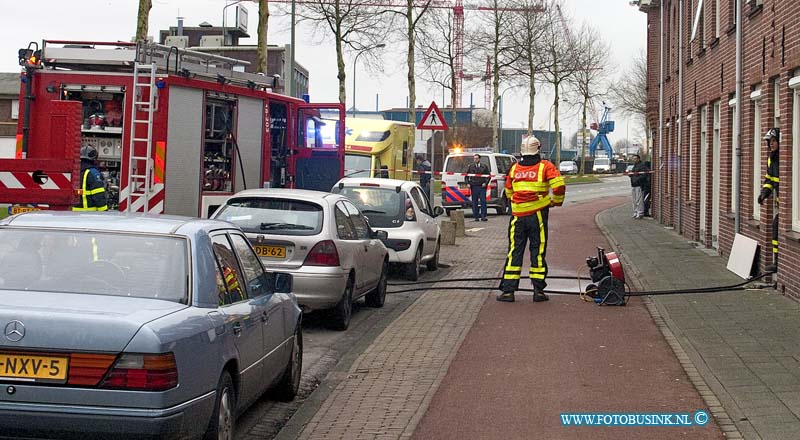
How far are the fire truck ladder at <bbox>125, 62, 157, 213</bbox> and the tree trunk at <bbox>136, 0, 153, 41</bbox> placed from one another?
5416mm

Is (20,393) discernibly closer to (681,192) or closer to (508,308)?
(508,308)

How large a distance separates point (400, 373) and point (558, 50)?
46374mm

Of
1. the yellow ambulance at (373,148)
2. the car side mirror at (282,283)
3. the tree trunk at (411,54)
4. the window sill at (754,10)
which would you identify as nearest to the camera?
the car side mirror at (282,283)

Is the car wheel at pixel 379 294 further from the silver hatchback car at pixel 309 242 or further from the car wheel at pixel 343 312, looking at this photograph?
the car wheel at pixel 343 312

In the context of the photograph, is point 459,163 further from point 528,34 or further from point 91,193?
point 91,193

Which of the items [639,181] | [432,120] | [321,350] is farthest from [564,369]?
[639,181]

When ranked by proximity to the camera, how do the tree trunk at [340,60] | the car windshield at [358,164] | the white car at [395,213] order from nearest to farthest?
the white car at [395,213]
the car windshield at [358,164]
the tree trunk at [340,60]

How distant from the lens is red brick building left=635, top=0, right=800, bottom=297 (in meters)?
13.0

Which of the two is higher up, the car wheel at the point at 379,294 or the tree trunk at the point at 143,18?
the tree trunk at the point at 143,18

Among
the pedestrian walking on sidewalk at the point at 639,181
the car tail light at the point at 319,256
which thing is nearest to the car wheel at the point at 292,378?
the car tail light at the point at 319,256

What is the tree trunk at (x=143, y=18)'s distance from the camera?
19250 millimetres

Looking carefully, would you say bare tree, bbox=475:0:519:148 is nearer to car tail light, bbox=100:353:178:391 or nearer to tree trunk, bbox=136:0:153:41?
tree trunk, bbox=136:0:153:41

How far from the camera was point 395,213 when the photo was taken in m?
15.8

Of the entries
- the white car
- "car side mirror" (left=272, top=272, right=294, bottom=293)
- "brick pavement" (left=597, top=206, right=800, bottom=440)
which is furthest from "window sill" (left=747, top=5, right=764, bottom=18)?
"car side mirror" (left=272, top=272, right=294, bottom=293)
